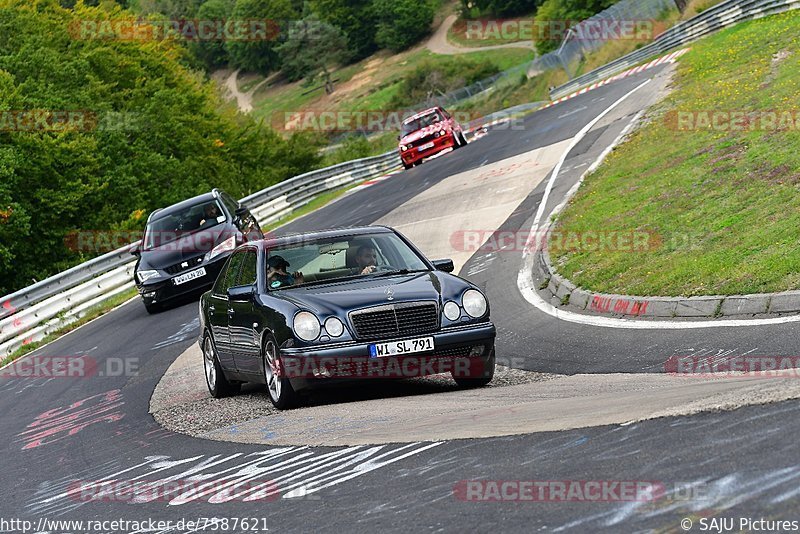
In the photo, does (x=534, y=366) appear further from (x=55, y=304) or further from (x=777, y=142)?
(x=55, y=304)

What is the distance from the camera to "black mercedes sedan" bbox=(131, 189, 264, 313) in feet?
65.2

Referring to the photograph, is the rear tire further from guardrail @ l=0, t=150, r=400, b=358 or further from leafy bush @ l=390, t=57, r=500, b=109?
leafy bush @ l=390, t=57, r=500, b=109

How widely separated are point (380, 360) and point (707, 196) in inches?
297

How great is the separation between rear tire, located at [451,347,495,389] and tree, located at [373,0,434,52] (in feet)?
425

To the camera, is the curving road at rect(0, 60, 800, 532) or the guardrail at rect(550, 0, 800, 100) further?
the guardrail at rect(550, 0, 800, 100)

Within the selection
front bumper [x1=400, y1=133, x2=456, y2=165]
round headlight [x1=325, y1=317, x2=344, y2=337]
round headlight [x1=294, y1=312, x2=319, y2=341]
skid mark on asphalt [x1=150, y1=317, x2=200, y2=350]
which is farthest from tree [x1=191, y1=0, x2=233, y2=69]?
round headlight [x1=325, y1=317, x2=344, y2=337]

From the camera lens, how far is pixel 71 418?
40.1 ft

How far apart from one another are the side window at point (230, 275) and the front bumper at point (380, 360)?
2150 millimetres

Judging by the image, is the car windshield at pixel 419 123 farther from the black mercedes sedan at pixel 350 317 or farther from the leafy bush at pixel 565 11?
the leafy bush at pixel 565 11

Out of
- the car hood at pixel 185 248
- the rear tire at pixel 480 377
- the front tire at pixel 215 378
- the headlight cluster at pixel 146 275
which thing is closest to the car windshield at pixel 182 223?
the car hood at pixel 185 248

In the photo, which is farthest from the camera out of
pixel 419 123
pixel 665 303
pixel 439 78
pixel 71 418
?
pixel 439 78

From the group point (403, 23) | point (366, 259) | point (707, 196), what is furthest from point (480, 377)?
point (403, 23)

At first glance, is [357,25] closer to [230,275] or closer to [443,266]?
[230,275]

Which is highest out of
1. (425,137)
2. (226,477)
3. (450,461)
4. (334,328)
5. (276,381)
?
(334,328)
